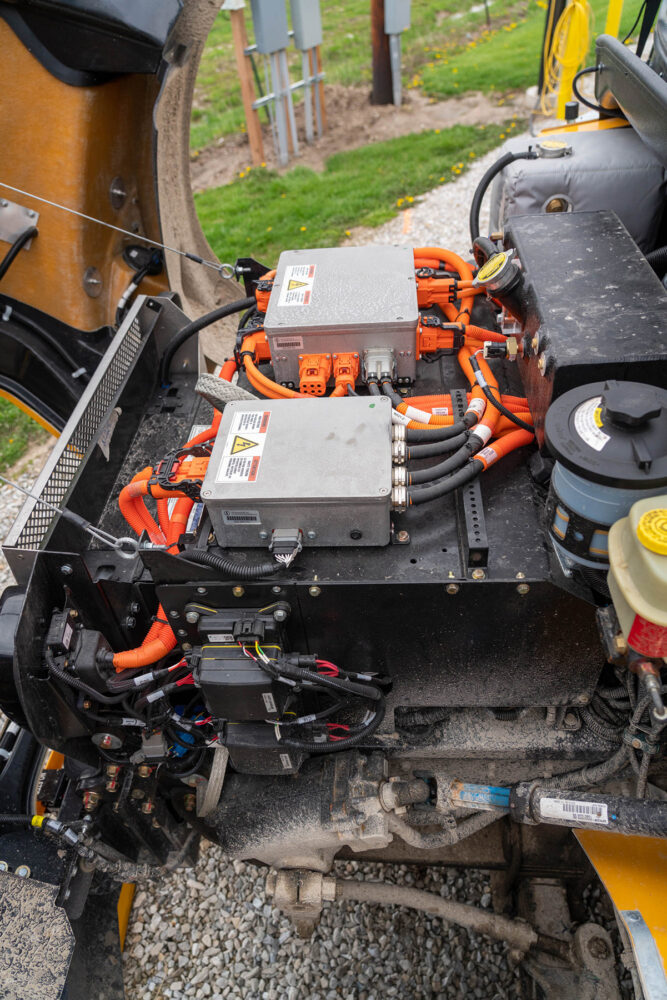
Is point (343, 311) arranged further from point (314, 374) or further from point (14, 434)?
point (14, 434)

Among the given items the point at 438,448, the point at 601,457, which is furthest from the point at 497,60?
the point at 601,457

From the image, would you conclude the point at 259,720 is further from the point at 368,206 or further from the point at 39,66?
the point at 368,206

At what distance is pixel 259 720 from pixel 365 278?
58.1 inches

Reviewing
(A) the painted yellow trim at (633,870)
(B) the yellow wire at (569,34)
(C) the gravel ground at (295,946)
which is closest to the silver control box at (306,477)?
(A) the painted yellow trim at (633,870)

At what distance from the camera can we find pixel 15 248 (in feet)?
10.4

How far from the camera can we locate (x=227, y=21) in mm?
13570

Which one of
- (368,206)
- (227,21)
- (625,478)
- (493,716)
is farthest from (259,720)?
(227,21)

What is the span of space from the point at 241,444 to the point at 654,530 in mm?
1072

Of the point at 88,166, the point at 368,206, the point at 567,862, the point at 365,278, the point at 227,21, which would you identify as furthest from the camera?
the point at 227,21

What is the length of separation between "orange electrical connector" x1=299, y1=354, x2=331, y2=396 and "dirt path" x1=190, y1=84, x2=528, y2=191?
275 inches

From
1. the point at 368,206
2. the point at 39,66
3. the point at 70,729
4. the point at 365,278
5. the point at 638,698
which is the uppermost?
the point at 39,66

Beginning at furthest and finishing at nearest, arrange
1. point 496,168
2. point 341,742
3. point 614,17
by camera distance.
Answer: point 614,17 < point 496,168 < point 341,742

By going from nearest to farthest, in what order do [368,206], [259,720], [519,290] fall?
[259,720], [519,290], [368,206]

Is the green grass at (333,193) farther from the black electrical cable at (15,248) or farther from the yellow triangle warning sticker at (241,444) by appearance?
the yellow triangle warning sticker at (241,444)
